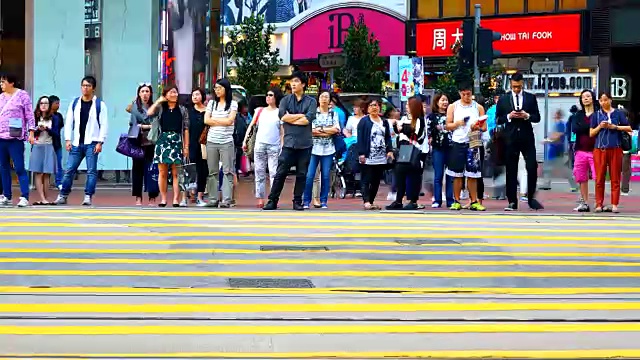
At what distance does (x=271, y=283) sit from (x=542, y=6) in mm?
34538

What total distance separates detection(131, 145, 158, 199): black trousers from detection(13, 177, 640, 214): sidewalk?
0.82ft

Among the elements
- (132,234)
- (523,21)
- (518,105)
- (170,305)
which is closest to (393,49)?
(523,21)

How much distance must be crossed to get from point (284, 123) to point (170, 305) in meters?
7.84

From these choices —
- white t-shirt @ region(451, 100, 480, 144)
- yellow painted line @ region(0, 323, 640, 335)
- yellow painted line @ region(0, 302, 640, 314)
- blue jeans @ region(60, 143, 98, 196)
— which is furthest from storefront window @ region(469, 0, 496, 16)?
yellow painted line @ region(0, 323, 640, 335)

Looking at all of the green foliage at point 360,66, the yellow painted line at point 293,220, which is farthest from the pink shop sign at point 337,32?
the yellow painted line at point 293,220

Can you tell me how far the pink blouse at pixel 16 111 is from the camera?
611 inches

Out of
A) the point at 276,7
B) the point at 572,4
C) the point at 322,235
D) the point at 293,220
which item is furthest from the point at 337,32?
the point at 322,235

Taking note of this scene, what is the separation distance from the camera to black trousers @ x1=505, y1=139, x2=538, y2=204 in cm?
1620

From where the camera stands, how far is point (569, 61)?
4112 cm

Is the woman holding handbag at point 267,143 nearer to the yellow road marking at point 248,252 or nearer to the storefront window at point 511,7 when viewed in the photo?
the yellow road marking at point 248,252

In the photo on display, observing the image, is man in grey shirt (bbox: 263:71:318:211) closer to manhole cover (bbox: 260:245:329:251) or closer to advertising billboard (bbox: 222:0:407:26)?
manhole cover (bbox: 260:245:329:251)

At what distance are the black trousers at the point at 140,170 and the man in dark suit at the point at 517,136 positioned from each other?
4.75 m

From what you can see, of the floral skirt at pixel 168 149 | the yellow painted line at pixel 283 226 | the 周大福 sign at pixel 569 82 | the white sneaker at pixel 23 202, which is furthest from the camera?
the 周大福 sign at pixel 569 82

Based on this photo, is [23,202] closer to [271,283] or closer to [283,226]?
[283,226]
